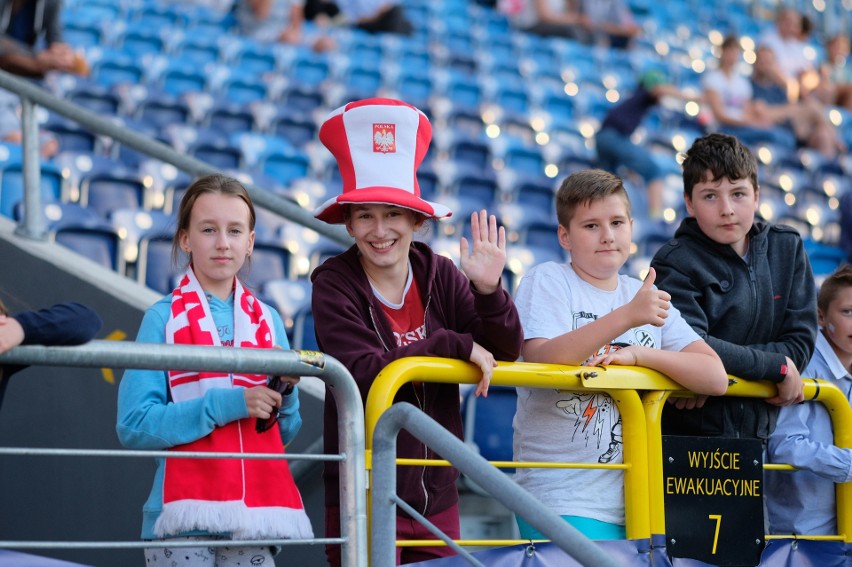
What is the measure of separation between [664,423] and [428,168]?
532 centimetres

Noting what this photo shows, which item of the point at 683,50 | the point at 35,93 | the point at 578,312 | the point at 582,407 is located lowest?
the point at 582,407

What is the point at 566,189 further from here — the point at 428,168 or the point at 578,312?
the point at 428,168

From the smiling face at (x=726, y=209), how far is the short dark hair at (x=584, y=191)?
1.24 feet

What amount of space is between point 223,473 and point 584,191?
123 centimetres

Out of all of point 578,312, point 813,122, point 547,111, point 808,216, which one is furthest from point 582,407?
point 813,122

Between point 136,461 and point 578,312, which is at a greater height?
point 578,312

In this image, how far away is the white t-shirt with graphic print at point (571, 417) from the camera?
301 centimetres

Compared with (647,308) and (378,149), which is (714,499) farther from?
(378,149)

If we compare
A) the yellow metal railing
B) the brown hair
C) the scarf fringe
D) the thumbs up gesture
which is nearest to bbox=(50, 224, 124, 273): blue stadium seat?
the brown hair

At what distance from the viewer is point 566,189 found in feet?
10.7

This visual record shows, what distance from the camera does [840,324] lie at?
371cm

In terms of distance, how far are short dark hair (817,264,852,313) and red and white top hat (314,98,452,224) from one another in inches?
58.1

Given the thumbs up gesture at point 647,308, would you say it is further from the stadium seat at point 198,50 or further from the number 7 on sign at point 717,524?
the stadium seat at point 198,50

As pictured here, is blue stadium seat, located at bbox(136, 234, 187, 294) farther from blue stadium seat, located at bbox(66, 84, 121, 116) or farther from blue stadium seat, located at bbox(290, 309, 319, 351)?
blue stadium seat, located at bbox(66, 84, 121, 116)
